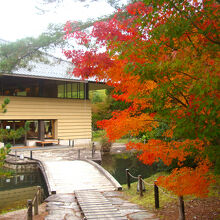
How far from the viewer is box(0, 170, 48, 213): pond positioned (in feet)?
36.3

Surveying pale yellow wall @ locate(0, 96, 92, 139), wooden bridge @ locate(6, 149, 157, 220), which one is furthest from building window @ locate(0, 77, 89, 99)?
wooden bridge @ locate(6, 149, 157, 220)

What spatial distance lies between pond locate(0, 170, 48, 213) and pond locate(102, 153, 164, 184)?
4.34 m

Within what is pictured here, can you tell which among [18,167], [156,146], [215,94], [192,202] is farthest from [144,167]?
[215,94]

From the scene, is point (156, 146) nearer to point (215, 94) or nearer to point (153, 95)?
point (153, 95)

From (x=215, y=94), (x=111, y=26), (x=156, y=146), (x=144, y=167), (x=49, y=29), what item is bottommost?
(x=144, y=167)

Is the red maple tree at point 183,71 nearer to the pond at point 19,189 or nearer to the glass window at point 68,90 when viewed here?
the pond at point 19,189

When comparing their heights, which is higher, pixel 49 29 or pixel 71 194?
pixel 49 29

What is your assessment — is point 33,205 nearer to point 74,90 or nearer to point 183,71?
point 183,71

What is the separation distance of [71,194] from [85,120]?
17999 millimetres

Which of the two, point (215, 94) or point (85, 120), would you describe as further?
point (85, 120)

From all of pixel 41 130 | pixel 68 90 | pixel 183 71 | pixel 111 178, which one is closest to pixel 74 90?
pixel 68 90

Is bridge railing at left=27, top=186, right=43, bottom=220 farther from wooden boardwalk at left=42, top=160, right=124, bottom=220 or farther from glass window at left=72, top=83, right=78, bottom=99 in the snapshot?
glass window at left=72, top=83, right=78, bottom=99

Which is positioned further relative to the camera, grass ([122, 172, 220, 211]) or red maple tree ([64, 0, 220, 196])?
grass ([122, 172, 220, 211])

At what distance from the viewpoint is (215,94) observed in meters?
3.86
